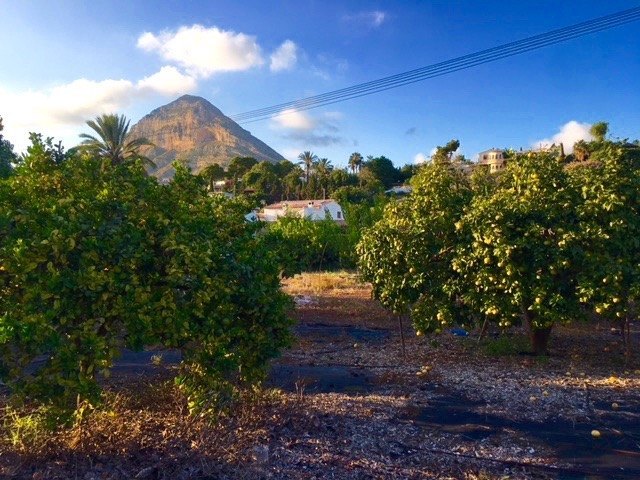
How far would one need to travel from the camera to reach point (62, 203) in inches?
206

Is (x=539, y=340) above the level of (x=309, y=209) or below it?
below

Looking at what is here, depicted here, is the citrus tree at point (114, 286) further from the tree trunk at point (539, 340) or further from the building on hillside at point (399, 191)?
the building on hillside at point (399, 191)

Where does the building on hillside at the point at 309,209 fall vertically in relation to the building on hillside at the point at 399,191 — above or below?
below

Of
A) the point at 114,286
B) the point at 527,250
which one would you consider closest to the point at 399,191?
the point at 527,250

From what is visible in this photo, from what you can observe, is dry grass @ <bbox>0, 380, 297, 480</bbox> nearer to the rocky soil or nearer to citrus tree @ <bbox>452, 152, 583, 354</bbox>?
the rocky soil

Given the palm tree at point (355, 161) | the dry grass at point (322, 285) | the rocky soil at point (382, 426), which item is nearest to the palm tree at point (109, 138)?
the dry grass at point (322, 285)

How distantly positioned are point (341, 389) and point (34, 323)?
205 inches

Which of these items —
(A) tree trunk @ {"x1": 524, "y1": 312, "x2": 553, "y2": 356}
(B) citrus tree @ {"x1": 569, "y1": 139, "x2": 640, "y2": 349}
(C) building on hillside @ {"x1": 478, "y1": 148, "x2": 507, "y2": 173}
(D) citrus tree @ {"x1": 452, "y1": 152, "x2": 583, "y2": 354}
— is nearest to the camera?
(B) citrus tree @ {"x1": 569, "y1": 139, "x2": 640, "y2": 349}

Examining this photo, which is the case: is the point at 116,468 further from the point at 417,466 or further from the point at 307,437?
the point at 417,466

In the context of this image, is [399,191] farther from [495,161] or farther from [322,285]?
[322,285]

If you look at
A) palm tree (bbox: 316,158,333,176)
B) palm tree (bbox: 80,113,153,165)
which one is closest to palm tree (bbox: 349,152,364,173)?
palm tree (bbox: 316,158,333,176)

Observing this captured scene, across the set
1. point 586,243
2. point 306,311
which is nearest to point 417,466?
point 586,243

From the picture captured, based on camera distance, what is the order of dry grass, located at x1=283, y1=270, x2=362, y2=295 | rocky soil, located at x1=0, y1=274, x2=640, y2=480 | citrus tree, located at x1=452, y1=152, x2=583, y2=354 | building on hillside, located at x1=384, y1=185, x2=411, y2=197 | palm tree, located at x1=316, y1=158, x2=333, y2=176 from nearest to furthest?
1. rocky soil, located at x1=0, y1=274, x2=640, y2=480
2. citrus tree, located at x1=452, y1=152, x2=583, y2=354
3. dry grass, located at x1=283, y1=270, x2=362, y2=295
4. building on hillside, located at x1=384, y1=185, x2=411, y2=197
5. palm tree, located at x1=316, y1=158, x2=333, y2=176

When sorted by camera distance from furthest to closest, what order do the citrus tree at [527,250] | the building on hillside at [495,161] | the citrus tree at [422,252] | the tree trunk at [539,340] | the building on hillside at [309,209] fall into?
1. the building on hillside at [309,209]
2. the building on hillside at [495,161]
3. the tree trunk at [539,340]
4. the citrus tree at [422,252]
5. the citrus tree at [527,250]
